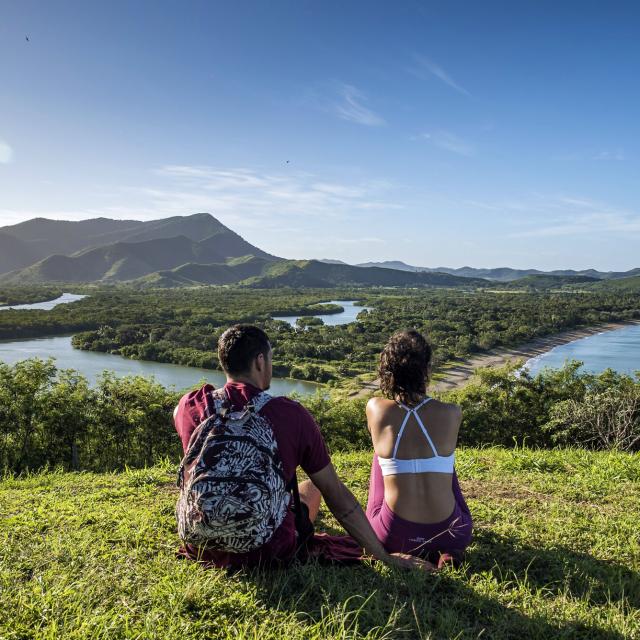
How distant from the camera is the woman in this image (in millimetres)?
2416

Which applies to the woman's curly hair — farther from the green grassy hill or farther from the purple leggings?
the green grassy hill

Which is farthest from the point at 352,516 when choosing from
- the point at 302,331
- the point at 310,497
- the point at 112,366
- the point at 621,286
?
the point at 621,286

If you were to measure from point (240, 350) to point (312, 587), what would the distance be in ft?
3.46

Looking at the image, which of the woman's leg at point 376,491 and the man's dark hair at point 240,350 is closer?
the man's dark hair at point 240,350

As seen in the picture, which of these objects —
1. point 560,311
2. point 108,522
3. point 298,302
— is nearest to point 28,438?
point 108,522

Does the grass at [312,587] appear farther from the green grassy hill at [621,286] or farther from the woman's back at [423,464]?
the green grassy hill at [621,286]

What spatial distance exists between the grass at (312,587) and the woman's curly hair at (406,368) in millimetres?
828

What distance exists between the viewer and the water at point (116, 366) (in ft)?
123

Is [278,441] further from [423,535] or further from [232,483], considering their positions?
[423,535]

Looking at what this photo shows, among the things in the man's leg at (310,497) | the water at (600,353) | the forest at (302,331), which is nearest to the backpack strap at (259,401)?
the man's leg at (310,497)

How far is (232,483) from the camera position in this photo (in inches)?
76.9

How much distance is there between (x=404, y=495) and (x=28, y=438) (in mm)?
12066

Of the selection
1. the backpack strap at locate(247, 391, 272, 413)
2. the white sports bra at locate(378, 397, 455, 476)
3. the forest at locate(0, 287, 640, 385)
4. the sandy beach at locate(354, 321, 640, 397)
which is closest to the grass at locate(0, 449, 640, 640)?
the white sports bra at locate(378, 397, 455, 476)

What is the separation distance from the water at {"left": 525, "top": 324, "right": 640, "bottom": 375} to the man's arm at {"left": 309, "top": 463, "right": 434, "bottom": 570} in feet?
117
